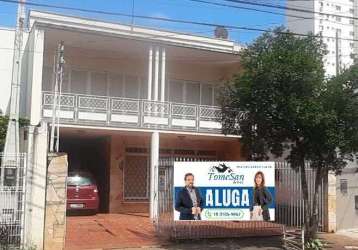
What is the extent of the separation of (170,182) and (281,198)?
181 inches

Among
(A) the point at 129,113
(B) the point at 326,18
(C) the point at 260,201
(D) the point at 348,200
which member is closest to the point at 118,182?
(A) the point at 129,113

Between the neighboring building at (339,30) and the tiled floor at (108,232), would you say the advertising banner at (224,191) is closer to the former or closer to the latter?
the tiled floor at (108,232)

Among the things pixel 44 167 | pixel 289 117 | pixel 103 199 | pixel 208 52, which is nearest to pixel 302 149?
pixel 289 117

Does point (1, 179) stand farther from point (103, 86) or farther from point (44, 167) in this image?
point (103, 86)

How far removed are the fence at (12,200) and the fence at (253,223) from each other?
3.67m

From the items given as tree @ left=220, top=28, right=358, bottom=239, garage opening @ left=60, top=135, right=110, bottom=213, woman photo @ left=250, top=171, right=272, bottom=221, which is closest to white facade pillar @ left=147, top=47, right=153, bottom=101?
garage opening @ left=60, top=135, right=110, bottom=213

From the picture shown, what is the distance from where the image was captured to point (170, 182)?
1348 cm

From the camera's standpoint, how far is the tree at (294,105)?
1169cm

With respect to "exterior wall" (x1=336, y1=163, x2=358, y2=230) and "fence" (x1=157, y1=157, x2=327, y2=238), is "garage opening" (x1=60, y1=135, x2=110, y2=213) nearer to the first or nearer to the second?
"fence" (x1=157, y1=157, x2=327, y2=238)

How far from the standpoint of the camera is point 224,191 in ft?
42.9

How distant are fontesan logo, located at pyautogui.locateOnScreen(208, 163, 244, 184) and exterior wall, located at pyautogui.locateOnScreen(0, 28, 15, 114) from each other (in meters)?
10.3

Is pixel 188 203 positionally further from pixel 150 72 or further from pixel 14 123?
pixel 150 72

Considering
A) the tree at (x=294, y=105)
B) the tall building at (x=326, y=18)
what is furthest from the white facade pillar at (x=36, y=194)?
the tall building at (x=326, y=18)

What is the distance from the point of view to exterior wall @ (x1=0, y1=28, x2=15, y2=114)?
66.4 feet
